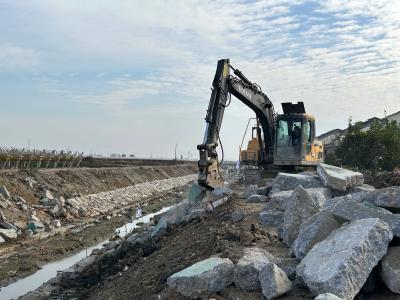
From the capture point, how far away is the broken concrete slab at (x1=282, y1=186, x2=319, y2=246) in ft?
21.4

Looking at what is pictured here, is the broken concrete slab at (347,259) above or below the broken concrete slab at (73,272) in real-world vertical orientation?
above

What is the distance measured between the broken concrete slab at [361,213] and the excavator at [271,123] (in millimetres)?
6487

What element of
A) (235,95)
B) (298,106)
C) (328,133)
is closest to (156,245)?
(235,95)

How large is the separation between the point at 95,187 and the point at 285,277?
975 inches

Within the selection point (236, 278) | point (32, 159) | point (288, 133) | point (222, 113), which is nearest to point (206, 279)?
point (236, 278)

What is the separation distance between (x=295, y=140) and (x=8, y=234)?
9434mm

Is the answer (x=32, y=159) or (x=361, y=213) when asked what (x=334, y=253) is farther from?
(x=32, y=159)

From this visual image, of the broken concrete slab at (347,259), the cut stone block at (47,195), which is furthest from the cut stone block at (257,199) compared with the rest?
the cut stone block at (47,195)

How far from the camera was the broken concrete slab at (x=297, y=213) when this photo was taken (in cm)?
652

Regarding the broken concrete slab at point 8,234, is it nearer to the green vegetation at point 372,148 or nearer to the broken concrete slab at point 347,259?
the broken concrete slab at point 347,259

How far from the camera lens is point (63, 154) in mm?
39156

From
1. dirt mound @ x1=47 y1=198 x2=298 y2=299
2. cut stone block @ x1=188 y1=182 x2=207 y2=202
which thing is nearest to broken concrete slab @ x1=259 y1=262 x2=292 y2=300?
dirt mound @ x1=47 y1=198 x2=298 y2=299

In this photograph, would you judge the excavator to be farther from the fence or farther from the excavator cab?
the fence

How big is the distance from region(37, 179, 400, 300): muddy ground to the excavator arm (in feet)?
2.87
